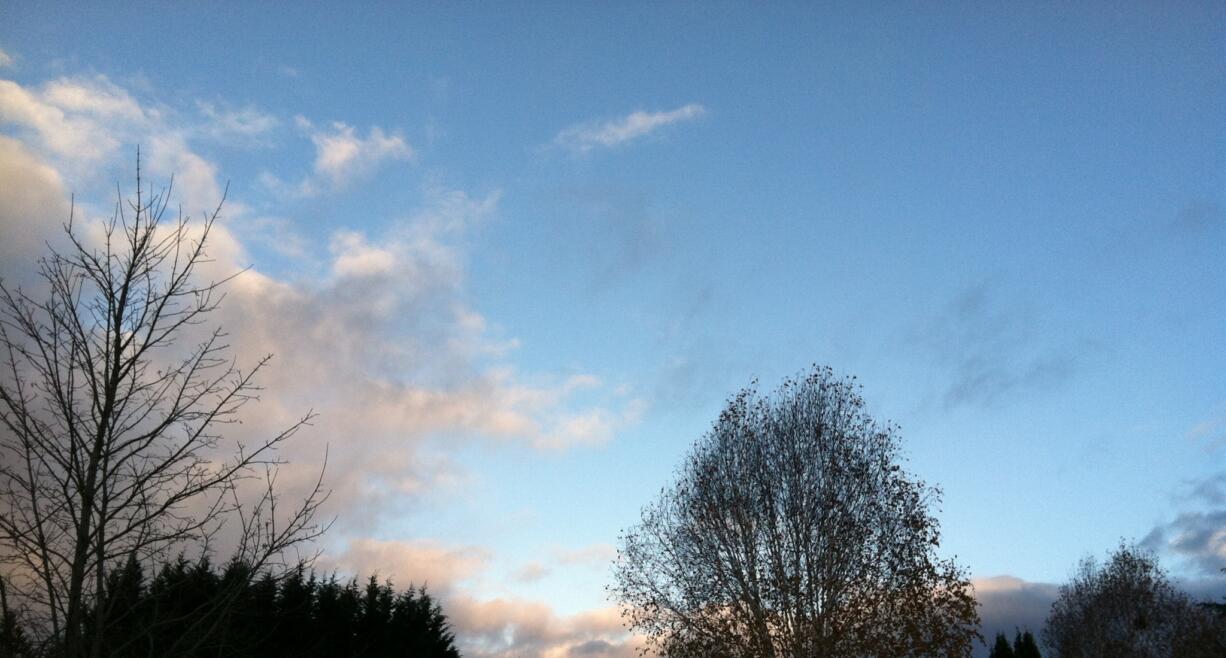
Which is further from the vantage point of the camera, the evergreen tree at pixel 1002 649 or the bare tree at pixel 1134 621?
the evergreen tree at pixel 1002 649

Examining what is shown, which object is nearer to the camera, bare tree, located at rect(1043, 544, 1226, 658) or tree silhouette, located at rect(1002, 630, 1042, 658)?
bare tree, located at rect(1043, 544, 1226, 658)

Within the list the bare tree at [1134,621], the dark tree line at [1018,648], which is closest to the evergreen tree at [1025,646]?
the dark tree line at [1018,648]

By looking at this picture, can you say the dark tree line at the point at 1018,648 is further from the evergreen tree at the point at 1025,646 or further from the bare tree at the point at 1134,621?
the bare tree at the point at 1134,621

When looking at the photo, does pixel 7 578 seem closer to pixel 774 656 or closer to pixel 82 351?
pixel 82 351

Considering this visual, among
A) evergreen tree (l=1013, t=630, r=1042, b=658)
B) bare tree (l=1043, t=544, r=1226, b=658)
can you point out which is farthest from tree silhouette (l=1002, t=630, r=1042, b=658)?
bare tree (l=1043, t=544, r=1226, b=658)

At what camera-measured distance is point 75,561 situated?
7.47 m

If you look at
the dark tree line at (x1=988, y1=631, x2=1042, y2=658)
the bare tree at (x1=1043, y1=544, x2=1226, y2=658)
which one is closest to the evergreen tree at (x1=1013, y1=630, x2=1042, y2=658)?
the dark tree line at (x1=988, y1=631, x2=1042, y2=658)

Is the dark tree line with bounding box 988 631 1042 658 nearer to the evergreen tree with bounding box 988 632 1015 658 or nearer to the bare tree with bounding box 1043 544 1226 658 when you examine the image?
the evergreen tree with bounding box 988 632 1015 658

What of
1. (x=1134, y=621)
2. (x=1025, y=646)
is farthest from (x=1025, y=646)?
(x=1134, y=621)

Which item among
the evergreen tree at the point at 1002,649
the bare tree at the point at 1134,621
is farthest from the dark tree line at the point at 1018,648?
the bare tree at the point at 1134,621

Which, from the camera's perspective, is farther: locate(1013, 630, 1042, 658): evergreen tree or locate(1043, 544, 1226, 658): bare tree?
locate(1013, 630, 1042, 658): evergreen tree

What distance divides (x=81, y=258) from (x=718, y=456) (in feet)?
74.7

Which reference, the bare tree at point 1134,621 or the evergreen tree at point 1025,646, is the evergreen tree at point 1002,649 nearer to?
the evergreen tree at point 1025,646

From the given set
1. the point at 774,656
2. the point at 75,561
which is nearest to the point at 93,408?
the point at 75,561
